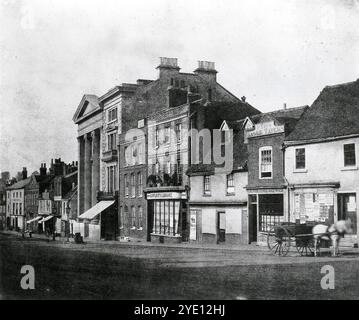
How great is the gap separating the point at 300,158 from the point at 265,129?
3.47 meters

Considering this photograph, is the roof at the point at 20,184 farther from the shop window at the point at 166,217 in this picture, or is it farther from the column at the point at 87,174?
the shop window at the point at 166,217

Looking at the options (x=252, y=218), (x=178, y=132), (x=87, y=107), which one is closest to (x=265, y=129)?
(x=252, y=218)

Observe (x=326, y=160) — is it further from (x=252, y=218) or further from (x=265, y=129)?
(x=252, y=218)

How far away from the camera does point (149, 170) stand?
43.9 m

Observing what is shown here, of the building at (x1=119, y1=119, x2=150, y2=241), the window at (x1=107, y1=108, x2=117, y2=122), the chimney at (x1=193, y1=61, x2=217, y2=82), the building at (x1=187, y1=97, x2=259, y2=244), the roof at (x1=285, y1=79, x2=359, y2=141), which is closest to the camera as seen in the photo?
the roof at (x1=285, y1=79, x2=359, y2=141)

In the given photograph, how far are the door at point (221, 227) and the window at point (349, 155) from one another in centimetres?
1139

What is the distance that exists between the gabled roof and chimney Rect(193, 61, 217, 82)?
39.7 feet

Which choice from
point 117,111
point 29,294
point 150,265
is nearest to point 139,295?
point 29,294

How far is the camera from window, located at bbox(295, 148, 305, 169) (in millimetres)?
28812

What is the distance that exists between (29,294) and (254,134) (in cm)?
2057

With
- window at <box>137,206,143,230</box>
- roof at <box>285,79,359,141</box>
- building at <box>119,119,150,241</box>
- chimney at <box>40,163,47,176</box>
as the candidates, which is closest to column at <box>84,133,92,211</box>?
building at <box>119,119,150,241</box>

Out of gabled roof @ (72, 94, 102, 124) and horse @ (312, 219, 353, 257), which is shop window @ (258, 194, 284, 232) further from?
gabled roof @ (72, 94, 102, 124)

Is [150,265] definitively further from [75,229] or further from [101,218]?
[75,229]

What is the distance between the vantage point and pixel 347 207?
2605 centimetres
